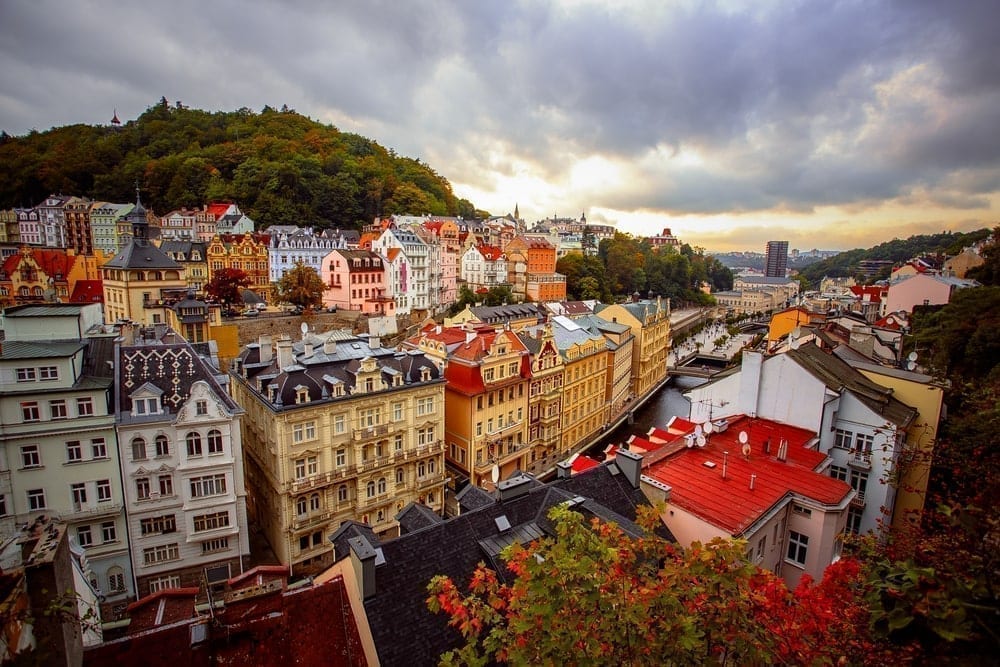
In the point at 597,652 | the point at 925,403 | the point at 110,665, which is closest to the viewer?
the point at 597,652

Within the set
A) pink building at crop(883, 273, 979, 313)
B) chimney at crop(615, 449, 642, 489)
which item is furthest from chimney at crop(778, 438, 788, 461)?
pink building at crop(883, 273, 979, 313)

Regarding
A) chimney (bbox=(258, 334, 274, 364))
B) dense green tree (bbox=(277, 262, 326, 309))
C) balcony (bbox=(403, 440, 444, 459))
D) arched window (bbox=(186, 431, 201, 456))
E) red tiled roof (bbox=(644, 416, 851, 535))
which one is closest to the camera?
red tiled roof (bbox=(644, 416, 851, 535))

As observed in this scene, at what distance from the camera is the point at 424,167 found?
15700 centimetres

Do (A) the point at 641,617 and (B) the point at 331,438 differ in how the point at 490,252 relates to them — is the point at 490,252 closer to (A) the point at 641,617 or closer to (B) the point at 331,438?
(B) the point at 331,438

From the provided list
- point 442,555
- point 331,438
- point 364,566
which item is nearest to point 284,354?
point 331,438

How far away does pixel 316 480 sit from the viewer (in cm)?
2588

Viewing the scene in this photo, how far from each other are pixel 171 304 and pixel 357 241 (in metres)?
52.0

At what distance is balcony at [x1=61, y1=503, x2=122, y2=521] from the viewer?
20.3 metres

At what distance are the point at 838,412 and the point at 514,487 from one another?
590 inches

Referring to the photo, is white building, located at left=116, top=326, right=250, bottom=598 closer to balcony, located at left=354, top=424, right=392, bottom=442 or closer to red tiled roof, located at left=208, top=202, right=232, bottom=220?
balcony, located at left=354, top=424, right=392, bottom=442

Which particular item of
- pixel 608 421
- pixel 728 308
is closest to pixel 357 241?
pixel 608 421

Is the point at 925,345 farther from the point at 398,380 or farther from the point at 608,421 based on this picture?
the point at 398,380

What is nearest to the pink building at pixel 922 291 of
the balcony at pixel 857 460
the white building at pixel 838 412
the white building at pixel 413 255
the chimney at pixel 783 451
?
the white building at pixel 838 412

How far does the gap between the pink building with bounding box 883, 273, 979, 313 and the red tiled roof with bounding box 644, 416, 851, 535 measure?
5533cm
